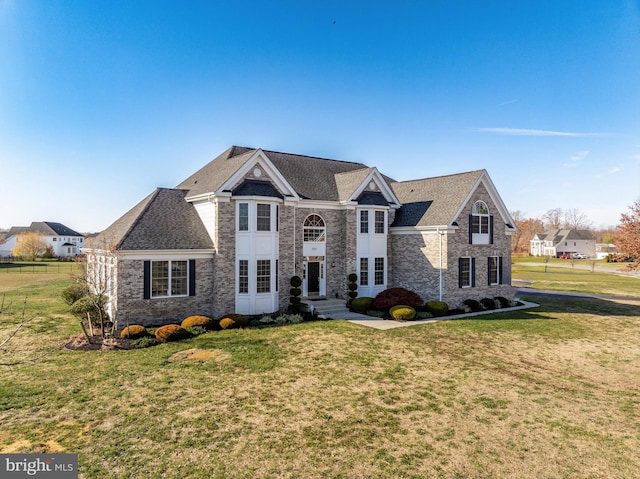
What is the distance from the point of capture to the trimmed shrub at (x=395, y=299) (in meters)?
24.9

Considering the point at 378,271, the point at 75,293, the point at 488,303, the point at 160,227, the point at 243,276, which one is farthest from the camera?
the point at 378,271

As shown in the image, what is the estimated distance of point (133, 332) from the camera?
1828cm

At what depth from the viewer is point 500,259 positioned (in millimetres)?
30203

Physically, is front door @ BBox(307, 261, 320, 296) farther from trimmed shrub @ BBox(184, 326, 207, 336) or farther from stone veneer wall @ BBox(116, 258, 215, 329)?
trimmed shrub @ BBox(184, 326, 207, 336)

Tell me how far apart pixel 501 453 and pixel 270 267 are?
1685 centimetres

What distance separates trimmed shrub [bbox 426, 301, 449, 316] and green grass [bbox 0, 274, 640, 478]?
18.1ft

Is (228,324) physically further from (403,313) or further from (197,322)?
(403,313)

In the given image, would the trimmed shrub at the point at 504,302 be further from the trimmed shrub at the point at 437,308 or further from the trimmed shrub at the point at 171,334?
the trimmed shrub at the point at 171,334

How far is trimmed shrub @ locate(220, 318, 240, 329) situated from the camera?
20.6m

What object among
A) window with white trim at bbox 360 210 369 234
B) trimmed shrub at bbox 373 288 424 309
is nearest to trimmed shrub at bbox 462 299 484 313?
trimmed shrub at bbox 373 288 424 309

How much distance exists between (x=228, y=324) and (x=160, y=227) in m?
6.96

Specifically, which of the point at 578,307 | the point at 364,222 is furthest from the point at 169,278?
the point at 578,307

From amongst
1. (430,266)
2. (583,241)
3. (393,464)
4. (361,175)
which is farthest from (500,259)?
(583,241)

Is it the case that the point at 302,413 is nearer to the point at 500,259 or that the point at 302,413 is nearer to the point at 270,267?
the point at 270,267
